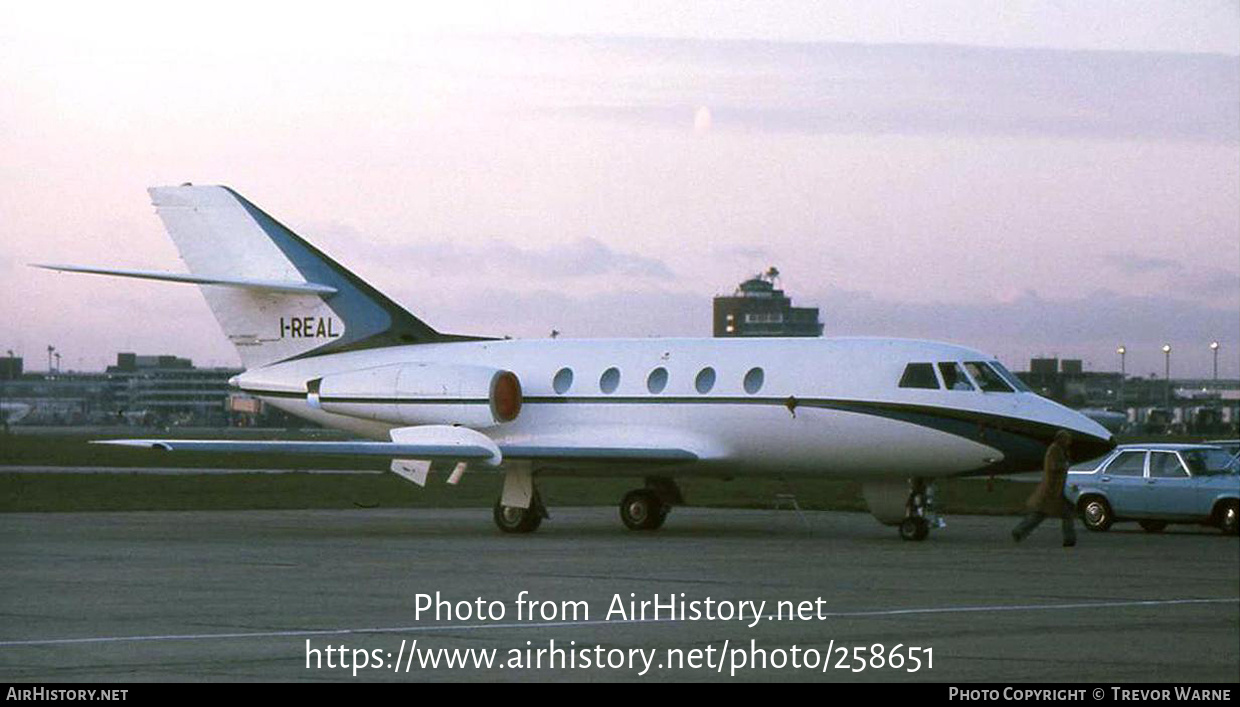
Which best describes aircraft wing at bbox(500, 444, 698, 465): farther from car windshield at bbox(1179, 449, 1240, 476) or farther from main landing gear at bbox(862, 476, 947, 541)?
car windshield at bbox(1179, 449, 1240, 476)

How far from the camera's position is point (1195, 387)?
18562cm

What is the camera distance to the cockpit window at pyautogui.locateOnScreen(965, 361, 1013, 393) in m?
27.0

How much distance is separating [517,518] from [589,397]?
2.21 metres

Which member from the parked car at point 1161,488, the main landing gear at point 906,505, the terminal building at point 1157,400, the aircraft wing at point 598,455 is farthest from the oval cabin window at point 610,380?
the terminal building at point 1157,400

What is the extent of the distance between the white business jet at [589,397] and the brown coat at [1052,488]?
96cm

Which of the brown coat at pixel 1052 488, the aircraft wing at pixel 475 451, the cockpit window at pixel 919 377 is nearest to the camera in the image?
the brown coat at pixel 1052 488

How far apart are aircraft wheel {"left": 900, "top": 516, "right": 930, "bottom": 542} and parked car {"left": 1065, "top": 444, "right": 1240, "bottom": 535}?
13.5 feet

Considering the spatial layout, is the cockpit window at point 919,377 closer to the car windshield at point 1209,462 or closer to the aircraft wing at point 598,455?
the aircraft wing at point 598,455

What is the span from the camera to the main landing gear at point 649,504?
29672mm

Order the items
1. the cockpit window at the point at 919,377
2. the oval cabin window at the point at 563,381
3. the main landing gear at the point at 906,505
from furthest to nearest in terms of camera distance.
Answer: the oval cabin window at the point at 563,381
the cockpit window at the point at 919,377
the main landing gear at the point at 906,505

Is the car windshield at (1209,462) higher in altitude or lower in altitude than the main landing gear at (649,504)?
higher

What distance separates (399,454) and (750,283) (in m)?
114

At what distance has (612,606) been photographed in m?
16.2

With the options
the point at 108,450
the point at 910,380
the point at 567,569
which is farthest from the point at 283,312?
the point at 108,450
